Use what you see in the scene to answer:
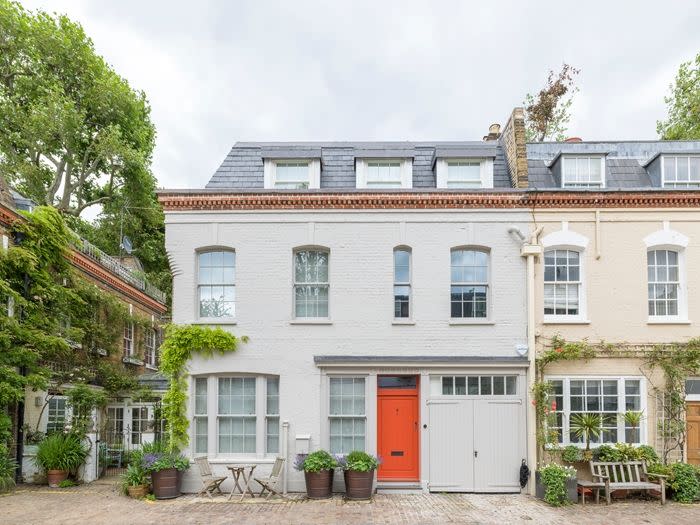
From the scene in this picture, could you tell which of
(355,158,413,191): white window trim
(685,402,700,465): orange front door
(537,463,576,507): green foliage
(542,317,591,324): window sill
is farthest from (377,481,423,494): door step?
(355,158,413,191): white window trim

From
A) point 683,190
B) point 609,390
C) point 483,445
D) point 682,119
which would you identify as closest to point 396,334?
point 483,445

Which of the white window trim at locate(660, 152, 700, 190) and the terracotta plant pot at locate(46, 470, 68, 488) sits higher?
the white window trim at locate(660, 152, 700, 190)

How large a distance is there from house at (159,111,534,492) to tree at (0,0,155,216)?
46.4 feet

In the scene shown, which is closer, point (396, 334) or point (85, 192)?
point (396, 334)

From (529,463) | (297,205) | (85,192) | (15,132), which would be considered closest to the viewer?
(529,463)

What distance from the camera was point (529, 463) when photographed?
13.4m

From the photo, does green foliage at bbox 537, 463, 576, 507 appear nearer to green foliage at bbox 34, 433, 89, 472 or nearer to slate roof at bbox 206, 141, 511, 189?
slate roof at bbox 206, 141, 511, 189

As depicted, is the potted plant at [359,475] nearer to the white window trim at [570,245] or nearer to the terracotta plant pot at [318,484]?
the terracotta plant pot at [318,484]

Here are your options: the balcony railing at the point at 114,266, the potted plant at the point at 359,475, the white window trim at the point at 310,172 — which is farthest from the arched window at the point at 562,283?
the balcony railing at the point at 114,266

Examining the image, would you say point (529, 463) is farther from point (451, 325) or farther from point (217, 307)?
point (217, 307)

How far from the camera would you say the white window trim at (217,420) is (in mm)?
13664

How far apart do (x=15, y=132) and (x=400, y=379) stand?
21.6m

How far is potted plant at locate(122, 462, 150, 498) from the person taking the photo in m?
12.9

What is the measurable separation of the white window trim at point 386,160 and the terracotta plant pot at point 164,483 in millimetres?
8286
